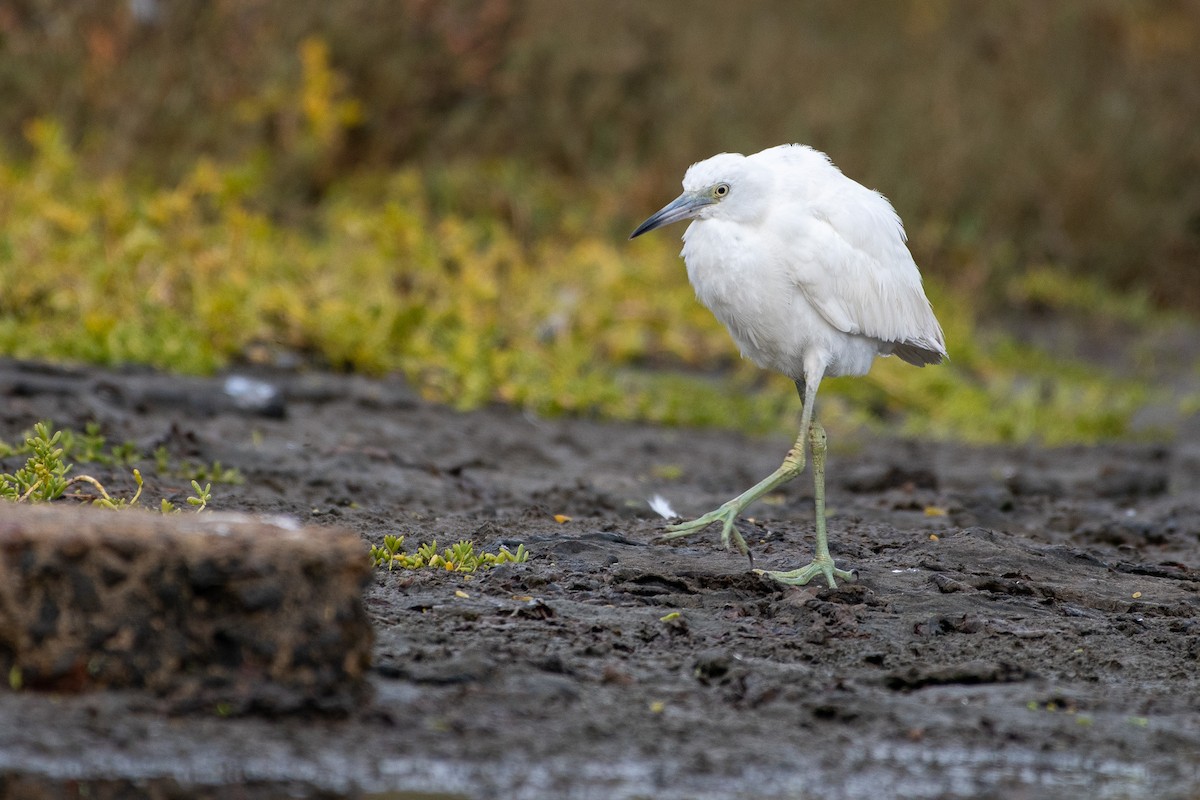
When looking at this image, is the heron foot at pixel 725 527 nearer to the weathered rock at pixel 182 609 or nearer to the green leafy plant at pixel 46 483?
the green leafy plant at pixel 46 483

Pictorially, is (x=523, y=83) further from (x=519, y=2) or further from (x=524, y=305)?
(x=524, y=305)

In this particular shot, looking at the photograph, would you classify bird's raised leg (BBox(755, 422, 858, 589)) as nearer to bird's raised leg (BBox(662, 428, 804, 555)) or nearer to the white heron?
the white heron

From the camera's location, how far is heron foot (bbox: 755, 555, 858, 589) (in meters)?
4.25

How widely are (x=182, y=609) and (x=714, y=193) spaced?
212cm

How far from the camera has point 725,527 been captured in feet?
14.7

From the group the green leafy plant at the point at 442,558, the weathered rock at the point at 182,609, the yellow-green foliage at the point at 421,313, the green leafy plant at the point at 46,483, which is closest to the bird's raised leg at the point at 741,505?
the green leafy plant at the point at 442,558

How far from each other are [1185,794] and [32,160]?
8.47 m

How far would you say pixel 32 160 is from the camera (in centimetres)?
961

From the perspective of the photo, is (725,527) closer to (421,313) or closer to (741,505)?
(741,505)

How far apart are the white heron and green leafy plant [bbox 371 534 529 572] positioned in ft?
2.03

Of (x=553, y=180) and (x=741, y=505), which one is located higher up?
(x=553, y=180)

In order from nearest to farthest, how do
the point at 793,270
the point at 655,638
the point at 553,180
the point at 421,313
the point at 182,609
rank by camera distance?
the point at 182,609 < the point at 655,638 < the point at 793,270 < the point at 421,313 < the point at 553,180

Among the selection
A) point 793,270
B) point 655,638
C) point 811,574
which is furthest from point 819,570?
point 793,270

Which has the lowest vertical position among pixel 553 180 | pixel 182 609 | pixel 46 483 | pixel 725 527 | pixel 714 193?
pixel 182 609
